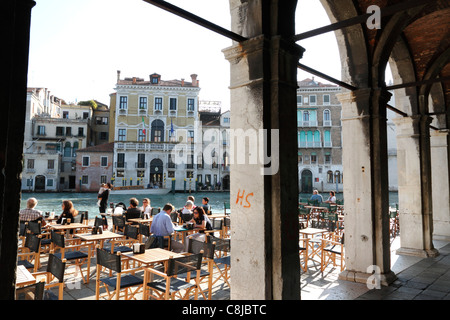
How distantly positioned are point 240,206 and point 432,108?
8117 mm

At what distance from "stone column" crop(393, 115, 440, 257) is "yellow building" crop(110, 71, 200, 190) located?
31165 millimetres

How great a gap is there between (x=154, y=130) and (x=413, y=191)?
112 feet

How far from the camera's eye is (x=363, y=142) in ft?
16.0

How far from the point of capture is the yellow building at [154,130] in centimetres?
3700

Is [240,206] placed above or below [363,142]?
below

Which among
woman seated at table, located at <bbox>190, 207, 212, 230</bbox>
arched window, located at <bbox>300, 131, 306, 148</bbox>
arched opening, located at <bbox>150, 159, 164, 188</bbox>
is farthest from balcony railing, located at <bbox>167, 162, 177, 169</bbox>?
woman seated at table, located at <bbox>190, 207, 212, 230</bbox>

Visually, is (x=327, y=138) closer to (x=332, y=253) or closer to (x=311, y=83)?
(x=311, y=83)

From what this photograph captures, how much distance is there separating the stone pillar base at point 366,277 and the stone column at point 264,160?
6.87ft

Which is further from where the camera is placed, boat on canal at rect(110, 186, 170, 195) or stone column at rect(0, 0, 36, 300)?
boat on canal at rect(110, 186, 170, 195)

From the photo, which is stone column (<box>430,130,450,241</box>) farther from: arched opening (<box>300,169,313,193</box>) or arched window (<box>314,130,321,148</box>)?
arched window (<box>314,130,321,148</box>)

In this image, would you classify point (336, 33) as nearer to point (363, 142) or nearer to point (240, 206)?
point (363, 142)

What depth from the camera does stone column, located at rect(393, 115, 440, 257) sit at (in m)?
6.66
